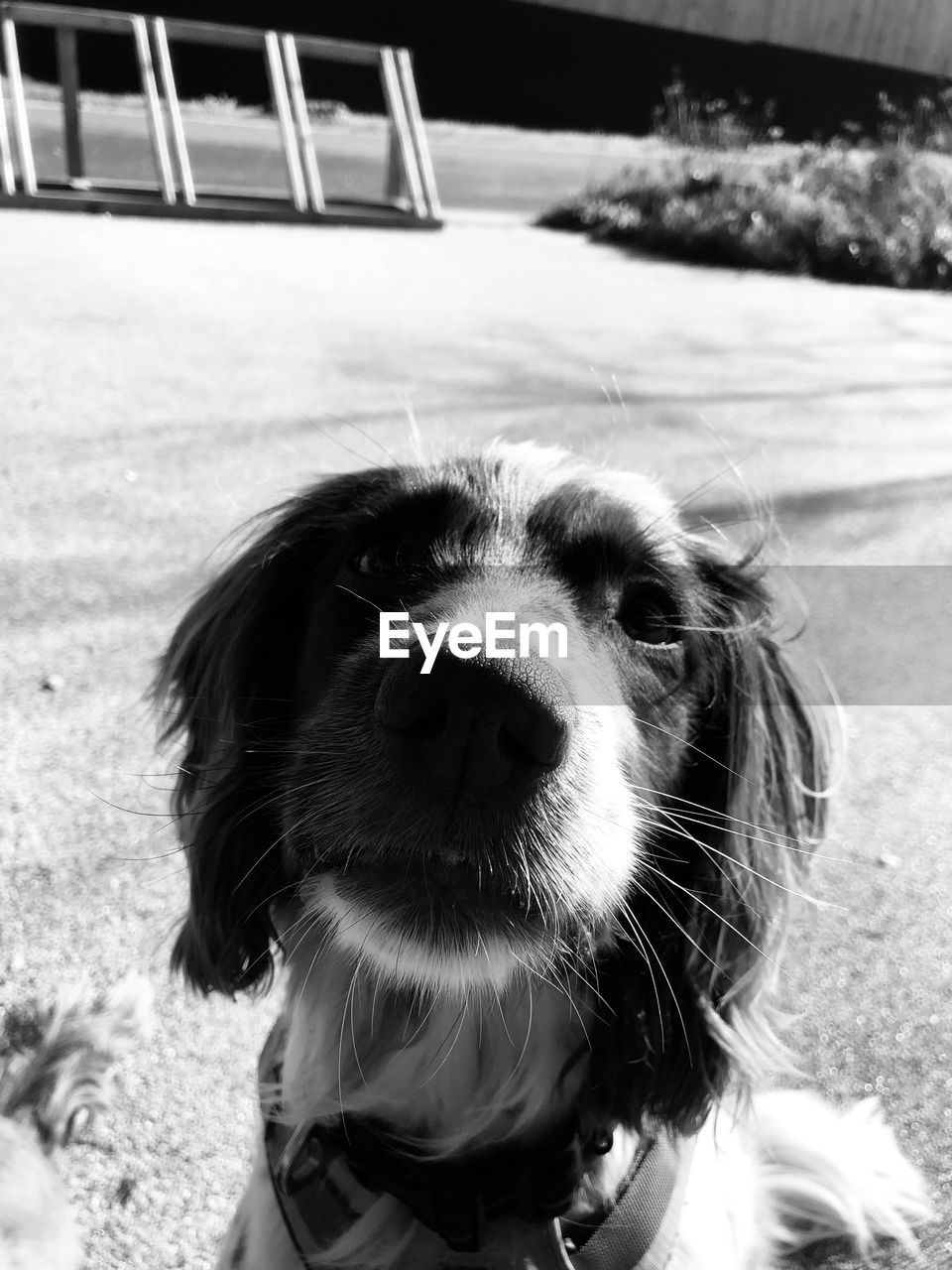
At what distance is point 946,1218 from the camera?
6.97 ft

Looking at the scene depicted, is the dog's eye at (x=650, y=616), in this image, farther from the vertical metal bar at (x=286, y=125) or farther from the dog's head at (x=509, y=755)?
the vertical metal bar at (x=286, y=125)

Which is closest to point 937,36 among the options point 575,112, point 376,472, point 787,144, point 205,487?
point 787,144

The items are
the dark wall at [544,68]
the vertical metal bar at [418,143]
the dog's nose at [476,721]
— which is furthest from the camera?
the dark wall at [544,68]

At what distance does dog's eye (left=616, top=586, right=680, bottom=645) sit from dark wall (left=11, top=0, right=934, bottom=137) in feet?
42.8

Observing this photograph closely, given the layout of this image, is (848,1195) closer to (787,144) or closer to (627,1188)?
(627,1188)

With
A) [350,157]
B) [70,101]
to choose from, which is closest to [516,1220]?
[70,101]

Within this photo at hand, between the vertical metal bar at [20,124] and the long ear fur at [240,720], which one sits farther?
the vertical metal bar at [20,124]

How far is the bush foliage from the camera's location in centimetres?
1050

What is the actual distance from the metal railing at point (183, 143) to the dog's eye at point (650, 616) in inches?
340

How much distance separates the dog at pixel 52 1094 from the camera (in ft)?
5.65

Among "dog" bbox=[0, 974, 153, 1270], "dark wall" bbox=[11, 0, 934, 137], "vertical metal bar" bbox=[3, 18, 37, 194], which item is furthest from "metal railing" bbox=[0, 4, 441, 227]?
"dog" bbox=[0, 974, 153, 1270]

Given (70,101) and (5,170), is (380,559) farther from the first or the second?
(70,101)

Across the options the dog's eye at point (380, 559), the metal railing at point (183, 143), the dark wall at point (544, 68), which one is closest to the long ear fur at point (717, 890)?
the dog's eye at point (380, 559)

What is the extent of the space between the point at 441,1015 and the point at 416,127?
10609mm
